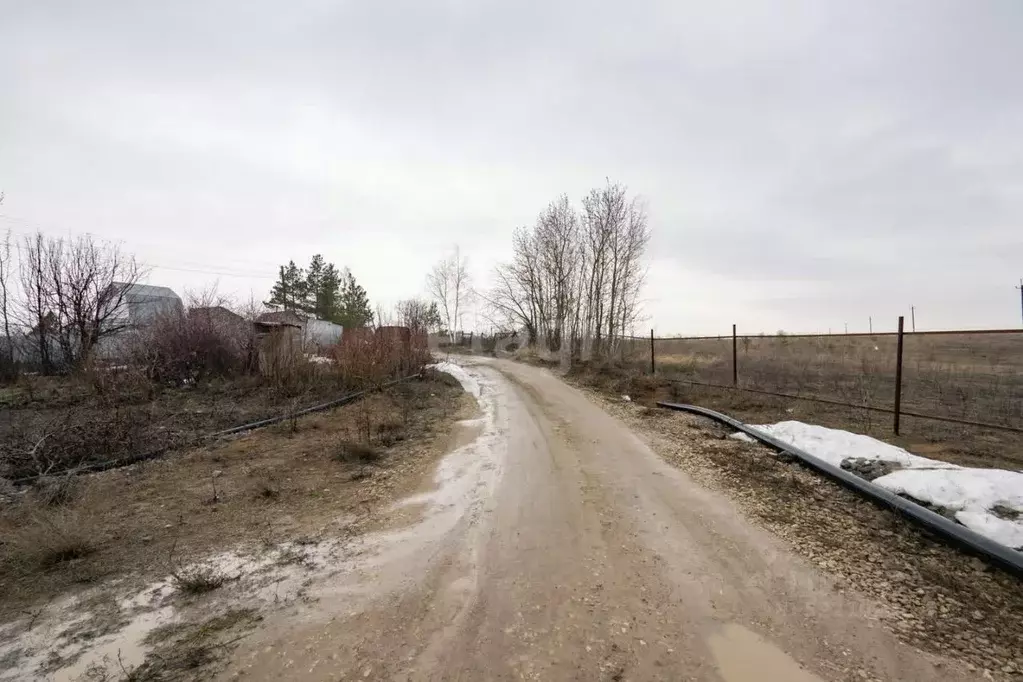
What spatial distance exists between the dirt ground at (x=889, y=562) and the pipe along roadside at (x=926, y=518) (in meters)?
0.07

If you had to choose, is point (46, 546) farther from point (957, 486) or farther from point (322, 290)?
point (322, 290)

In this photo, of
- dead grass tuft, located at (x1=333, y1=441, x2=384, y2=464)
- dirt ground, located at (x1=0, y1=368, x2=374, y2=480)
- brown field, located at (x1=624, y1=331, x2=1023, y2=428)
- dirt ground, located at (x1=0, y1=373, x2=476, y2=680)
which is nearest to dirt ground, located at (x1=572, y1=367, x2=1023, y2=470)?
brown field, located at (x1=624, y1=331, x2=1023, y2=428)

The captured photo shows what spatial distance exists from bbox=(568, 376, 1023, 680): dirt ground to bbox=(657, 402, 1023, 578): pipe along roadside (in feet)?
0.22

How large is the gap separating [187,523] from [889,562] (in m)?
6.01

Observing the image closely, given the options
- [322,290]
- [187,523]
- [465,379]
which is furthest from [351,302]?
[187,523]

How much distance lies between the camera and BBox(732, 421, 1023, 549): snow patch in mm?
3674

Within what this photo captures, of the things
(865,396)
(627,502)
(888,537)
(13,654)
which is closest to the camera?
(13,654)

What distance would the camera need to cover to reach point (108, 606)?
10.2 ft

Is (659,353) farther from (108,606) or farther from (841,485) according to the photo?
(108,606)

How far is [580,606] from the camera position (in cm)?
297

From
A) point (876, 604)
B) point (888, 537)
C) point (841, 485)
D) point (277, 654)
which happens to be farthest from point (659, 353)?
point (277, 654)

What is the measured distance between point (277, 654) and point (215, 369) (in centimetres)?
1327

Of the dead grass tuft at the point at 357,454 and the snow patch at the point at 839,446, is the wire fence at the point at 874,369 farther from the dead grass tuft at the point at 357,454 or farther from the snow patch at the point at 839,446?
the dead grass tuft at the point at 357,454

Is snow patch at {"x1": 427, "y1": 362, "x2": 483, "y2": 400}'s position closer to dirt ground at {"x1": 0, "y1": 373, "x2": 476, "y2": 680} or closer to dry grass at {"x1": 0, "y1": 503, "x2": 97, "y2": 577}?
dirt ground at {"x1": 0, "y1": 373, "x2": 476, "y2": 680}
